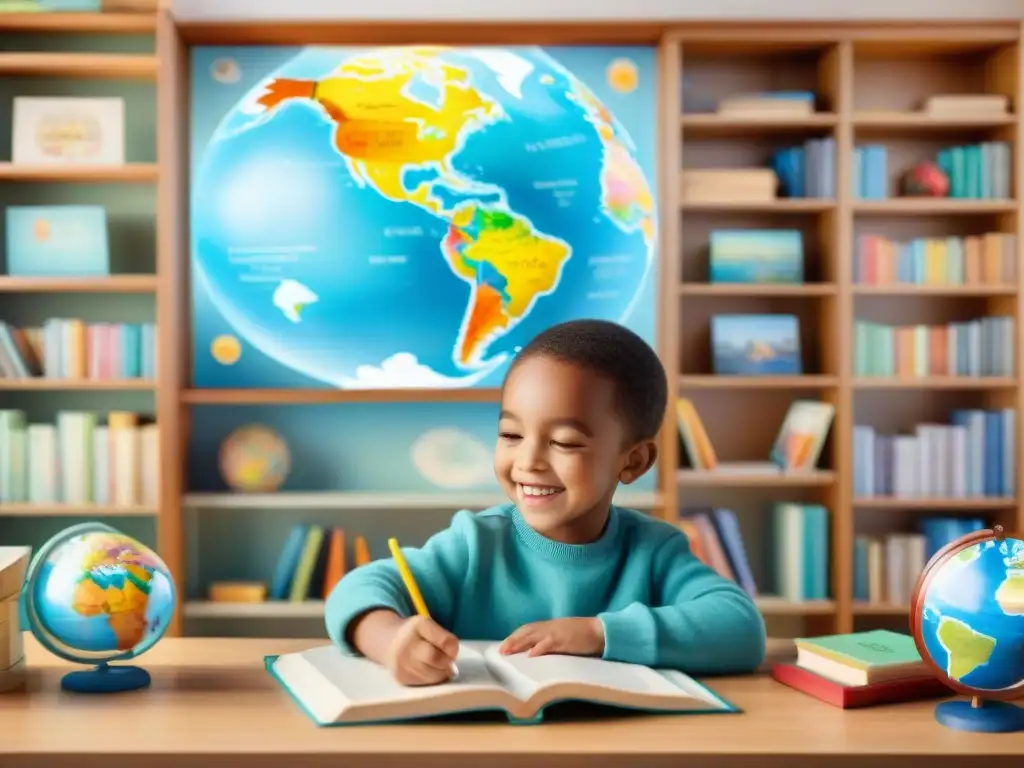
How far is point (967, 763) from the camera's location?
0.91m

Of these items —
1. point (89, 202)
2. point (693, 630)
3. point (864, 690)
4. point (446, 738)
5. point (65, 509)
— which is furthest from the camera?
point (89, 202)

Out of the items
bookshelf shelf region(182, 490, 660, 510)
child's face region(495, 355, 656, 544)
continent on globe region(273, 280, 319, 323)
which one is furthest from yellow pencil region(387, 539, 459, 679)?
continent on globe region(273, 280, 319, 323)

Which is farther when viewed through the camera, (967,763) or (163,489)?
(163,489)

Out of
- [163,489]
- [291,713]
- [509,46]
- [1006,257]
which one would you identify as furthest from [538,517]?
[1006,257]

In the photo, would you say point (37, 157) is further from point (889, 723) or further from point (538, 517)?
point (889, 723)

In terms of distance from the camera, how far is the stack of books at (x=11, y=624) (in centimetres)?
116

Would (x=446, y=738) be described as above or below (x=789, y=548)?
above

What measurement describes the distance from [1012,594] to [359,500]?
265 centimetres

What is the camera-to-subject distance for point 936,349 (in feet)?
11.8

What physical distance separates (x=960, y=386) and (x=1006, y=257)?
450 mm

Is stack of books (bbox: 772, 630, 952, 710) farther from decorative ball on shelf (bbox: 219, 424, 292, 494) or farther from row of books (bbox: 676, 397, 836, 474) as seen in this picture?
decorative ball on shelf (bbox: 219, 424, 292, 494)

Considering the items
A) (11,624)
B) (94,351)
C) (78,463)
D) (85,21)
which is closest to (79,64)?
(85,21)

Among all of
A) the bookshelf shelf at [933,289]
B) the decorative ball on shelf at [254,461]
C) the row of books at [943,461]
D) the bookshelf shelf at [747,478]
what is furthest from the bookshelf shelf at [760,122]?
the decorative ball on shelf at [254,461]

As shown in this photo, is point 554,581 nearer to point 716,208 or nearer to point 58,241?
point 716,208
